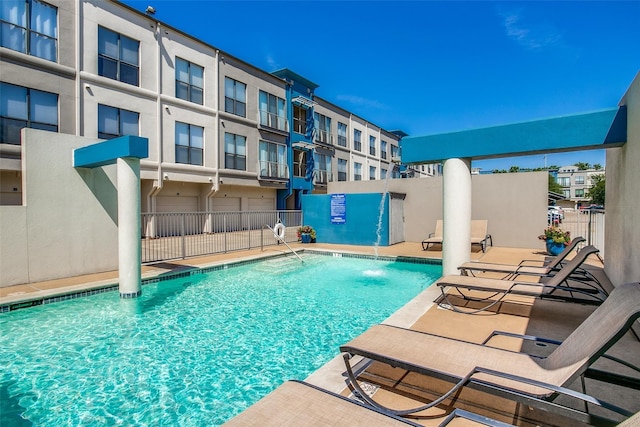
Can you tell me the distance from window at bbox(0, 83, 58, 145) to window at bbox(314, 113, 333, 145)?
59.6ft

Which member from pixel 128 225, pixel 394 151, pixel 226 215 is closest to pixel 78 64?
pixel 226 215

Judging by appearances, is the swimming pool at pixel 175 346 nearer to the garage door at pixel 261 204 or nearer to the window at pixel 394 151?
the garage door at pixel 261 204

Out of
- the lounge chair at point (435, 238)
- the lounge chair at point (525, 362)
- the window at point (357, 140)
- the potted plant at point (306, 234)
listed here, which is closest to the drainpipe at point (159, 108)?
the potted plant at point (306, 234)

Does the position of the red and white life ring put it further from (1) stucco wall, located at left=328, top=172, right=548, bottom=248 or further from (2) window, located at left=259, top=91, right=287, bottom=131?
(2) window, located at left=259, top=91, right=287, bottom=131

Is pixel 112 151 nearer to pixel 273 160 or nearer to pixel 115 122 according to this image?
pixel 115 122

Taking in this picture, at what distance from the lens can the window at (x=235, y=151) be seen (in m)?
20.3

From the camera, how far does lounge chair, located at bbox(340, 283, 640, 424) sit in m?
2.23

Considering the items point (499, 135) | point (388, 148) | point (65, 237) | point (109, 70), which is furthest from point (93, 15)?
point (388, 148)

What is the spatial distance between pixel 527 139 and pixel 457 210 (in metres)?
1.83

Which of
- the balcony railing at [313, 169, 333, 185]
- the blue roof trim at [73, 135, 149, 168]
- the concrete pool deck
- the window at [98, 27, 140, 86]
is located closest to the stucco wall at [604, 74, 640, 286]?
the concrete pool deck

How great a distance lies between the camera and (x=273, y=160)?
2378 cm

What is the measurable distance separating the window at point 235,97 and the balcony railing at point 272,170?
343cm

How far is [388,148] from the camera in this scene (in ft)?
129

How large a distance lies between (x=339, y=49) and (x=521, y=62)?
30.1ft
